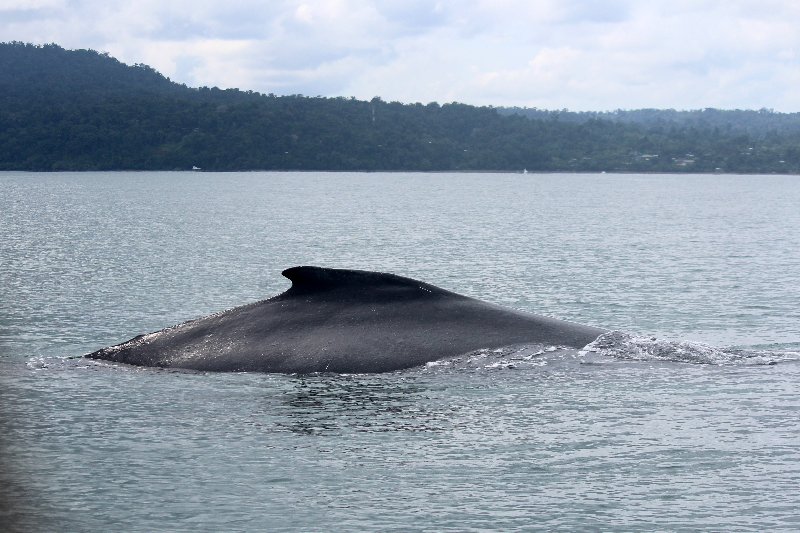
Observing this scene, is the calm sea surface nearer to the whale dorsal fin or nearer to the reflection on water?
the reflection on water

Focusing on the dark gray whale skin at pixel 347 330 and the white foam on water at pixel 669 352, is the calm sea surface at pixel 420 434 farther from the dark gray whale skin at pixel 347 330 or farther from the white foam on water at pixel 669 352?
the dark gray whale skin at pixel 347 330

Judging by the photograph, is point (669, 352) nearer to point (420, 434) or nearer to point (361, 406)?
point (361, 406)

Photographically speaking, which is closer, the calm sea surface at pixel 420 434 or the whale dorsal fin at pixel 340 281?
the calm sea surface at pixel 420 434

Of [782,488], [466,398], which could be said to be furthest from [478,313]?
[782,488]

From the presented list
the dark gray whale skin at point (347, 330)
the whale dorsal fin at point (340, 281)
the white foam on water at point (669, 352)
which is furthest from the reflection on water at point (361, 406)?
the white foam on water at point (669, 352)

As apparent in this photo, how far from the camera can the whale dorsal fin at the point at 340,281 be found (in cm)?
1823

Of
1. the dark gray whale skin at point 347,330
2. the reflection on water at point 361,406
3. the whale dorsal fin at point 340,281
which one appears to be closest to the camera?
the reflection on water at point 361,406

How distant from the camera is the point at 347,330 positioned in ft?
59.0

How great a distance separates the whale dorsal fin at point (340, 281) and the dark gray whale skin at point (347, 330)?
0.6 inches

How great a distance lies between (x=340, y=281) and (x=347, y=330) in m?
0.77

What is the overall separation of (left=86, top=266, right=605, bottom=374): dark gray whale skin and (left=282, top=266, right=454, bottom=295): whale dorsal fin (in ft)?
0.05

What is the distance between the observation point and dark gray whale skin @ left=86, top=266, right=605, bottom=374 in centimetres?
1769

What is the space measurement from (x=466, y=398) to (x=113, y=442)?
15.1 feet

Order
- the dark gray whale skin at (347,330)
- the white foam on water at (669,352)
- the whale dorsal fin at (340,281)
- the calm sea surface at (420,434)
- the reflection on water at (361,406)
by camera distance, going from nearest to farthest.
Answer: the calm sea surface at (420,434)
the reflection on water at (361,406)
the dark gray whale skin at (347,330)
the whale dorsal fin at (340,281)
the white foam on water at (669,352)
